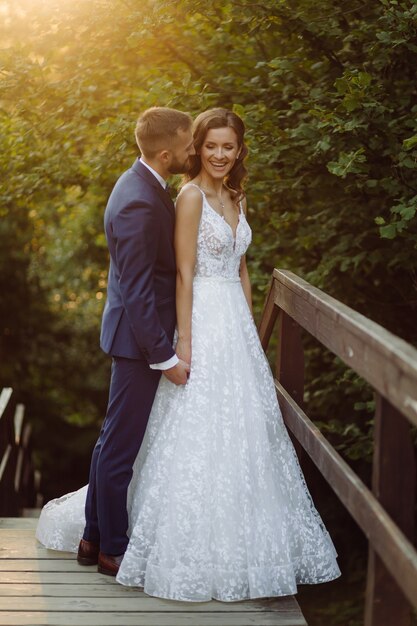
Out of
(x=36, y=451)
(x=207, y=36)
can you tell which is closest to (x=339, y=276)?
(x=207, y=36)

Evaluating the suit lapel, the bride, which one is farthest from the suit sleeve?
the bride

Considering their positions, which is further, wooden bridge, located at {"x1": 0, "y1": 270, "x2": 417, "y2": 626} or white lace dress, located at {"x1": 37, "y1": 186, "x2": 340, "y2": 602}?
white lace dress, located at {"x1": 37, "y1": 186, "x2": 340, "y2": 602}

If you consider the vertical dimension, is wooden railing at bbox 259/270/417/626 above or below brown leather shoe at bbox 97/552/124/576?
above

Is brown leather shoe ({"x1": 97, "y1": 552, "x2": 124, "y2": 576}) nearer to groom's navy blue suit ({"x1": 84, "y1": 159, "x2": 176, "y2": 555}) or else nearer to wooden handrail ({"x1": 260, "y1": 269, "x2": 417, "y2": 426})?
groom's navy blue suit ({"x1": 84, "y1": 159, "x2": 176, "y2": 555})

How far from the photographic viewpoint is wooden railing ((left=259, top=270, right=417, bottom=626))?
6.82 feet

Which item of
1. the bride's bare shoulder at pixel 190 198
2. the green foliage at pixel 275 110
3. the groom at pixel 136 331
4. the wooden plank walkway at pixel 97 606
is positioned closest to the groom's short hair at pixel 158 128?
the groom at pixel 136 331

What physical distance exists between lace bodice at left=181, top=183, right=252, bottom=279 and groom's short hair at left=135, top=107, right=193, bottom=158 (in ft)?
0.90

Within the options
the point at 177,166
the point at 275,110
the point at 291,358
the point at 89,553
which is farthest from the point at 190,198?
the point at 275,110

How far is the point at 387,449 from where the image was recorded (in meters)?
2.28

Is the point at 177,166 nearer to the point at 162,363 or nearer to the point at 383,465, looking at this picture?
the point at 162,363

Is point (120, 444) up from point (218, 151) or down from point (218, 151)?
down

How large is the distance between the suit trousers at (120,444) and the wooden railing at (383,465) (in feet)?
2.36

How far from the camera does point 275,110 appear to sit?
5.36 meters

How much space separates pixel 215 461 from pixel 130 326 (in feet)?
1.97
